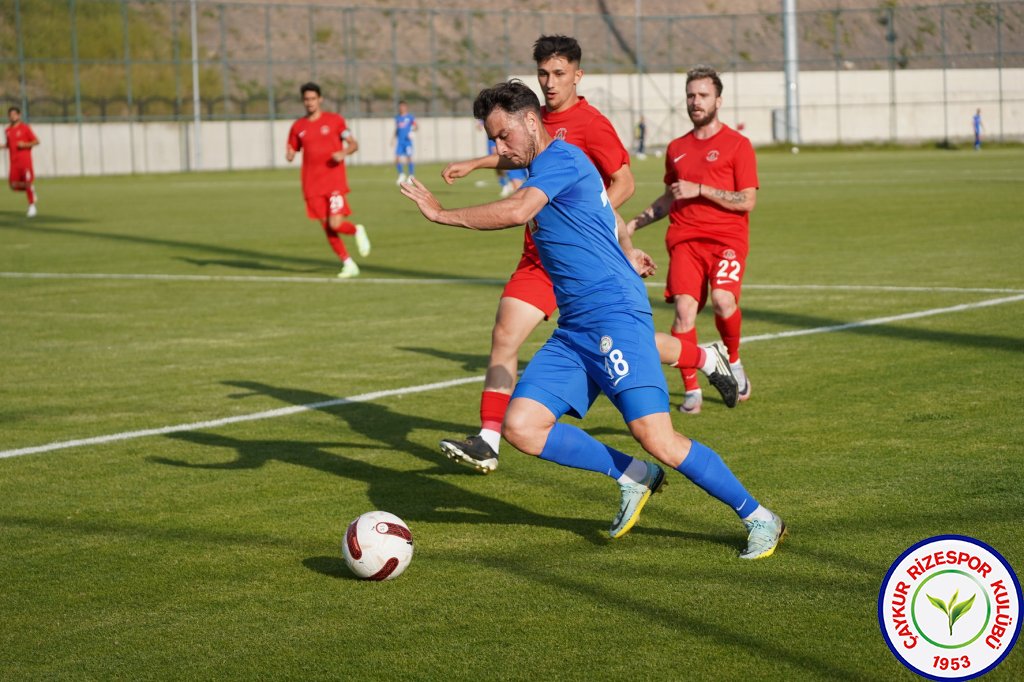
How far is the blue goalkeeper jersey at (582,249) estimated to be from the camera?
561 centimetres

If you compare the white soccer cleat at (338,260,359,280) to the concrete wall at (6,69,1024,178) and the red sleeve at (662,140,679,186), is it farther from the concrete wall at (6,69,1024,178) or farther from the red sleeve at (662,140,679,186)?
the concrete wall at (6,69,1024,178)

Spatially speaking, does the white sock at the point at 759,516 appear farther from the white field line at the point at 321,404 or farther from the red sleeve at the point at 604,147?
the white field line at the point at 321,404

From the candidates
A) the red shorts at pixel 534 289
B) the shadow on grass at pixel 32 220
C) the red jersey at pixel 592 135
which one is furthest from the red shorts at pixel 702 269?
the shadow on grass at pixel 32 220

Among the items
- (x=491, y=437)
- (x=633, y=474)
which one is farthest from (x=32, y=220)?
(x=633, y=474)

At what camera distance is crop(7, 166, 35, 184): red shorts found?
1176 inches

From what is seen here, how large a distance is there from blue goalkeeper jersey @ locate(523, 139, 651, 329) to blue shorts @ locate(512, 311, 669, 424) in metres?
0.07

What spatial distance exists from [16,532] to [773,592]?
332cm

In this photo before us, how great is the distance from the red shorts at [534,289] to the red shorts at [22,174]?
24.4 m

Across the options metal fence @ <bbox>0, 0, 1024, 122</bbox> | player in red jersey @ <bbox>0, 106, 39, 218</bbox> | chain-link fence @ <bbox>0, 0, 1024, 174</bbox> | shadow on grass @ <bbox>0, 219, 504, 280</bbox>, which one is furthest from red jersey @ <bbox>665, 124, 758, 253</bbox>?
metal fence @ <bbox>0, 0, 1024, 122</bbox>

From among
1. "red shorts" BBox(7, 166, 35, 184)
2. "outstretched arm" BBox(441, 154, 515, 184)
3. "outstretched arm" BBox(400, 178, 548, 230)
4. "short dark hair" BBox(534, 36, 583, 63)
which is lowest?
"outstretched arm" BBox(400, 178, 548, 230)

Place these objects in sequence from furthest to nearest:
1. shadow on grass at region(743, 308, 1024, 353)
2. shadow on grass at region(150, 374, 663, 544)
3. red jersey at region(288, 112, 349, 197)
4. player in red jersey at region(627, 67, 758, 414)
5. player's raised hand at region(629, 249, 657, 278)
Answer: red jersey at region(288, 112, 349, 197) < shadow on grass at region(743, 308, 1024, 353) < player in red jersey at region(627, 67, 758, 414) < player's raised hand at region(629, 249, 657, 278) < shadow on grass at region(150, 374, 663, 544)

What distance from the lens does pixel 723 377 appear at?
7.84m

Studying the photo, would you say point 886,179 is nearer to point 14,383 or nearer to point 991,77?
point 14,383

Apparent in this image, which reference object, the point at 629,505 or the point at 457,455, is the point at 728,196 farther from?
the point at 629,505
